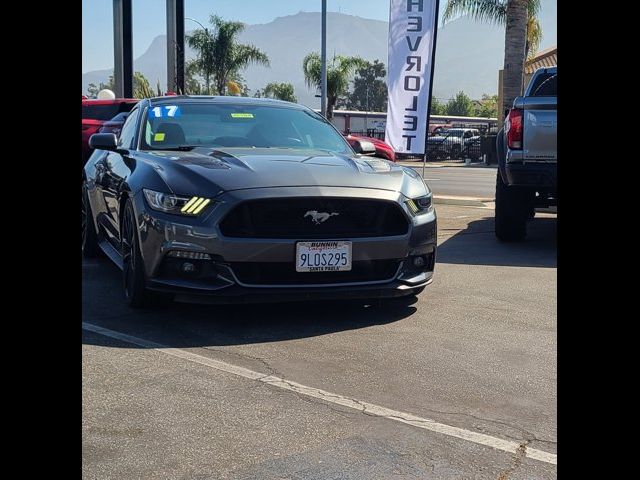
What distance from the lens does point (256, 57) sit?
42.2 meters

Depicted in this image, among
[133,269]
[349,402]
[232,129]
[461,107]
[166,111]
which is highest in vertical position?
[461,107]

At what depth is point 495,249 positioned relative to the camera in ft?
27.1

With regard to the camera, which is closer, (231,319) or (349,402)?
(349,402)

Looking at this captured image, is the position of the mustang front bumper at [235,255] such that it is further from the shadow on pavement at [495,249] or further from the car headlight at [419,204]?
the shadow on pavement at [495,249]

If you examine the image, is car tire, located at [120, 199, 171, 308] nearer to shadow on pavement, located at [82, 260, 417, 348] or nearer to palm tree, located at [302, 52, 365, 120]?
shadow on pavement, located at [82, 260, 417, 348]

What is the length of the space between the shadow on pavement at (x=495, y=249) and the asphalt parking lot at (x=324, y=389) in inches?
58.5

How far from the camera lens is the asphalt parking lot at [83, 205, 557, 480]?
9.33 feet

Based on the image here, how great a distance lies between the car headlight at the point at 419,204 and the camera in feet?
16.8

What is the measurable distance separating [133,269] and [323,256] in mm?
1213

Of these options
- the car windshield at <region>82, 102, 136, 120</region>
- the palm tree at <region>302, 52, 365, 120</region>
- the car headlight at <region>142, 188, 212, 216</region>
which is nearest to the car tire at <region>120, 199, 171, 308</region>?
the car headlight at <region>142, 188, 212, 216</region>

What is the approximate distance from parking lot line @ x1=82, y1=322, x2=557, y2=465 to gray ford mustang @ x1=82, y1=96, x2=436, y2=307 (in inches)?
17.8

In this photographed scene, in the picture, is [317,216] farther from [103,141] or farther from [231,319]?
[103,141]

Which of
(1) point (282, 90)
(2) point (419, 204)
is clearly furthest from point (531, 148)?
(1) point (282, 90)

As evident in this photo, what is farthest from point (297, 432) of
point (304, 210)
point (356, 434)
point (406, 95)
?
point (406, 95)
